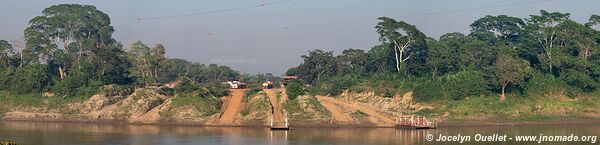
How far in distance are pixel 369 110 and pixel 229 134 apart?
1492 centimetres

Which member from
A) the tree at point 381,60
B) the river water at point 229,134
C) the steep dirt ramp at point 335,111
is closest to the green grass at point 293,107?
the steep dirt ramp at point 335,111

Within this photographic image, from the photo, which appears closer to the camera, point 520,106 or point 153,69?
point 520,106

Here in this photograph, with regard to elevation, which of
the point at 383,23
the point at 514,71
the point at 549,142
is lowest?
the point at 549,142

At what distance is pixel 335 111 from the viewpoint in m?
68.7

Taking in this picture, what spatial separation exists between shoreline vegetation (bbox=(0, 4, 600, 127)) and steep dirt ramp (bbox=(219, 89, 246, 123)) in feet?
0.73

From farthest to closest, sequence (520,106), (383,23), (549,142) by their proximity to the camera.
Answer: (383,23) < (520,106) < (549,142)

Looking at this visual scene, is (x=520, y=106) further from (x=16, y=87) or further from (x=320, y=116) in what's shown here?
(x=16, y=87)

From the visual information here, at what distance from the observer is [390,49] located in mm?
80938

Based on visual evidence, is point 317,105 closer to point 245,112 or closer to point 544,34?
point 245,112

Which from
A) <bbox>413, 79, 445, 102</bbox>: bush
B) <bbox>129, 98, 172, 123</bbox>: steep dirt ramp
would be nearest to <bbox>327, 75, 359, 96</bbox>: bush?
<bbox>413, 79, 445, 102</bbox>: bush

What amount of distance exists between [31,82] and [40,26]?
38.4ft

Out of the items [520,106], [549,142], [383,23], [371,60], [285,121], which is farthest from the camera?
[371,60]

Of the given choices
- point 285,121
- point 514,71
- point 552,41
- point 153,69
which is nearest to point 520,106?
point 514,71

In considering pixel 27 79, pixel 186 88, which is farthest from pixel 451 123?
pixel 27 79
